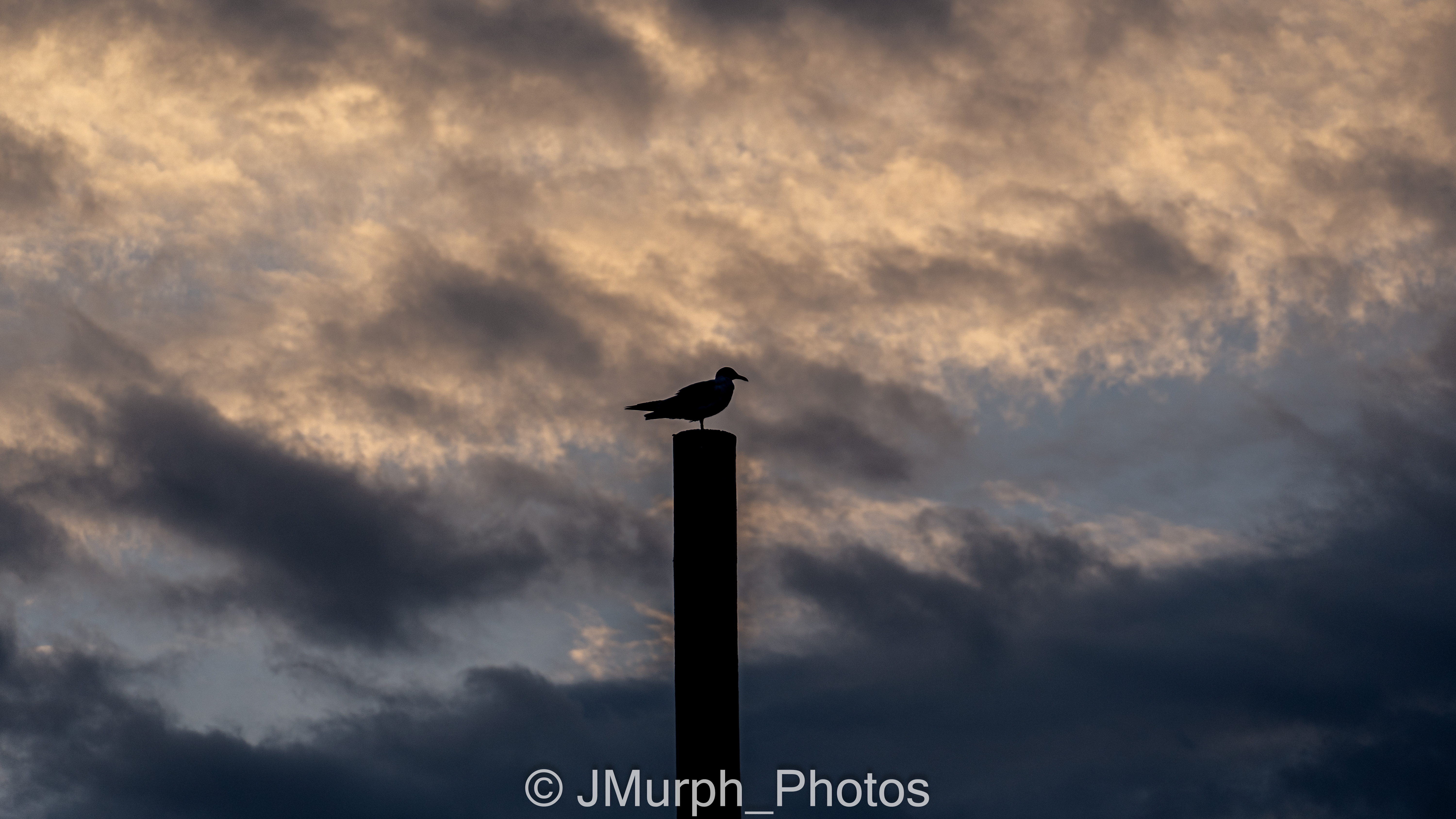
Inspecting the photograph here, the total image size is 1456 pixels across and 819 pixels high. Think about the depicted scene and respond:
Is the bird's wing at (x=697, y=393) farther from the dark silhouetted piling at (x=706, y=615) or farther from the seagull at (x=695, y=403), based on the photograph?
the dark silhouetted piling at (x=706, y=615)

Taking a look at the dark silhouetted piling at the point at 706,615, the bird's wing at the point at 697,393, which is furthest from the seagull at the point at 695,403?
the dark silhouetted piling at the point at 706,615

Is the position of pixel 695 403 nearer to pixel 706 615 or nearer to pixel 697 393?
pixel 697 393

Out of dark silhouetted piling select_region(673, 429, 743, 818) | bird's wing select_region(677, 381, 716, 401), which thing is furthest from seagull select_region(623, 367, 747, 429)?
dark silhouetted piling select_region(673, 429, 743, 818)

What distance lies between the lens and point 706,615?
8820 mm

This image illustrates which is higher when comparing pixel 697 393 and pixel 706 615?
pixel 697 393

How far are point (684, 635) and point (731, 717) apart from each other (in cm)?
63

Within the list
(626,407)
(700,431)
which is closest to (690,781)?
(700,431)

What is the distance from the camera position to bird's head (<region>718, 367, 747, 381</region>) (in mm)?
12453

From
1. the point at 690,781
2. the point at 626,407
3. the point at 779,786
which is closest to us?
the point at 690,781

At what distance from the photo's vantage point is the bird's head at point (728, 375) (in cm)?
1245

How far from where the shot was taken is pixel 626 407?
1179 cm

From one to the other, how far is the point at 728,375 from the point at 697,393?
2.46 feet

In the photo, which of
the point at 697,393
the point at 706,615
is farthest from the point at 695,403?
the point at 706,615

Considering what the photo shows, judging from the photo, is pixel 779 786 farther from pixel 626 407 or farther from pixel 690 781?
pixel 626 407
